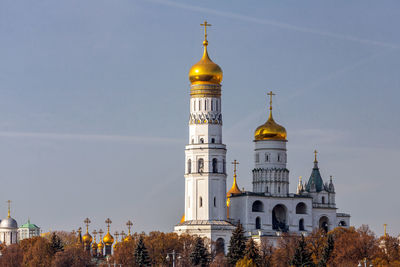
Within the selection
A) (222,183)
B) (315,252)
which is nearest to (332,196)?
(222,183)

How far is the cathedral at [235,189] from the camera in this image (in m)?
95.5

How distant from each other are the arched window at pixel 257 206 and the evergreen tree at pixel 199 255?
43.6 ft

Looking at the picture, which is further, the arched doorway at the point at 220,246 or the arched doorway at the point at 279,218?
the arched doorway at the point at 279,218

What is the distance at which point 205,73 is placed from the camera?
95.8m

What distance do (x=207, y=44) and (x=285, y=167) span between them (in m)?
12.3

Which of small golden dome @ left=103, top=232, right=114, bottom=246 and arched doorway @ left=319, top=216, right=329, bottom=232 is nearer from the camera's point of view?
arched doorway @ left=319, top=216, right=329, bottom=232

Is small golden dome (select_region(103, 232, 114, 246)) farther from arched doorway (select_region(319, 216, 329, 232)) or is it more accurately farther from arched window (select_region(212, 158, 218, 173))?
arched window (select_region(212, 158, 218, 173))

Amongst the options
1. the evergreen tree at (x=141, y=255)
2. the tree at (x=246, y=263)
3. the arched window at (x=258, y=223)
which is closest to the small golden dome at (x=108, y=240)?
the arched window at (x=258, y=223)

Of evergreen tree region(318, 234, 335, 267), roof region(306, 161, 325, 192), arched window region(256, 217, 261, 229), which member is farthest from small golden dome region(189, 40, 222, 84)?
evergreen tree region(318, 234, 335, 267)

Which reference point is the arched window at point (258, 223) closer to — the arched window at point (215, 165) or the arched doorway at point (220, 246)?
the arched doorway at point (220, 246)

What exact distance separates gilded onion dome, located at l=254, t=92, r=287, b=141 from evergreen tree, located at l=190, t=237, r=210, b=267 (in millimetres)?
16412

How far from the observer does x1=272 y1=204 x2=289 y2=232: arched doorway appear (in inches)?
3964

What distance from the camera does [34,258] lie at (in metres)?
91.4

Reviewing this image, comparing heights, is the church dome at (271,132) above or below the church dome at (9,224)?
above
